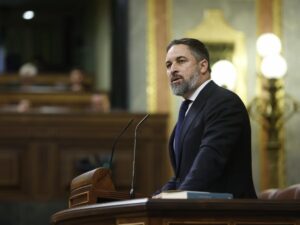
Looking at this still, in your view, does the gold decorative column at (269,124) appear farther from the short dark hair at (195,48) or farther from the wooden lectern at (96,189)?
the wooden lectern at (96,189)

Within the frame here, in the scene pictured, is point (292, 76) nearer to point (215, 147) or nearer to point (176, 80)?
point (176, 80)

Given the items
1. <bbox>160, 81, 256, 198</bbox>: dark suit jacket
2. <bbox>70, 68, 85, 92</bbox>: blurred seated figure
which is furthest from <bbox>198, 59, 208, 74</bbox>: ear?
<bbox>70, 68, 85, 92</bbox>: blurred seated figure

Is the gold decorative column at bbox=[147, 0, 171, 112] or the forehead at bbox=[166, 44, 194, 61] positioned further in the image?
the gold decorative column at bbox=[147, 0, 171, 112]

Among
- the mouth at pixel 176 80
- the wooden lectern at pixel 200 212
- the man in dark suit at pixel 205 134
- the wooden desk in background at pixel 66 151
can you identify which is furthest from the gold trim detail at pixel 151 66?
the wooden lectern at pixel 200 212

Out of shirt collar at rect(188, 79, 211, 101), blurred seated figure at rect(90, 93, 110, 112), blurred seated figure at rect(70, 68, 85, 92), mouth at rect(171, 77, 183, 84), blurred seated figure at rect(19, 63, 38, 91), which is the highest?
blurred seated figure at rect(19, 63, 38, 91)

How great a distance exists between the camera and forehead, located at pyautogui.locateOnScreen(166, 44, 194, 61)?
424cm

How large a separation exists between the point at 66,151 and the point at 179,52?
5152 millimetres

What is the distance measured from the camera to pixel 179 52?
4242 mm

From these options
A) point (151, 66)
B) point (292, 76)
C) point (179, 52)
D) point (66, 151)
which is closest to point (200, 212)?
point (179, 52)

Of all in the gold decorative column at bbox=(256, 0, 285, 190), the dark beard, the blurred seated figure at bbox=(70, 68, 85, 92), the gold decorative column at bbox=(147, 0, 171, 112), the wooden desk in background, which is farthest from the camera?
the blurred seated figure at bbox=(70, 68, 85, 92)

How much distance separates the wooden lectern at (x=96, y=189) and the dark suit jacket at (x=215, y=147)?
0.31m

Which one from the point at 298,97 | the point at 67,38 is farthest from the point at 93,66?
the point at 298,97

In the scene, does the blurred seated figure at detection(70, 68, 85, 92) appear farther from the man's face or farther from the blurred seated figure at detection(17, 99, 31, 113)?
the man's face

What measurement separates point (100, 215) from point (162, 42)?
7.31 meters
